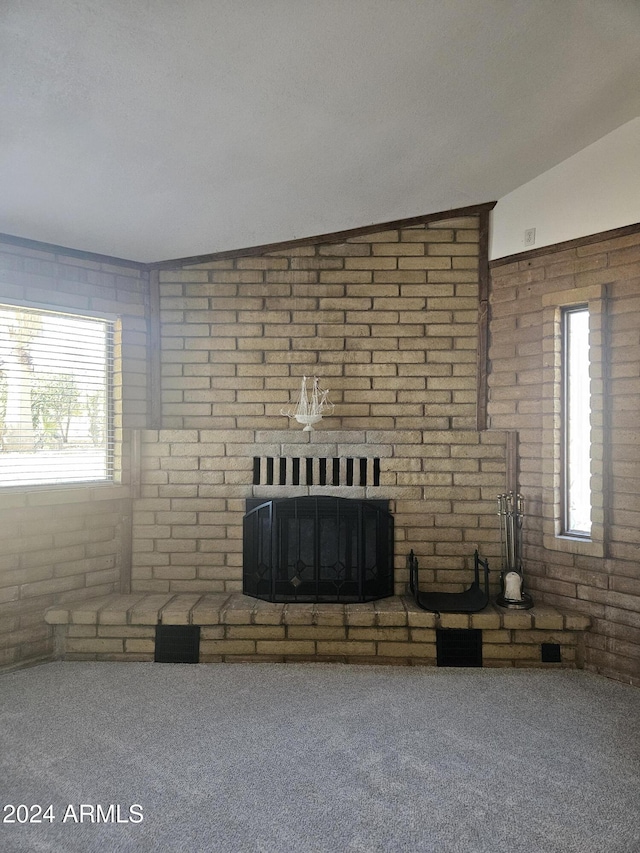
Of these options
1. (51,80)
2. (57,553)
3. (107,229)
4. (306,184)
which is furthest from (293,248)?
(57,553)

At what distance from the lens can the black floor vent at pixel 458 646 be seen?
315 cm

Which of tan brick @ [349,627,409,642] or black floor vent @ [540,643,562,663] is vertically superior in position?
tan brick @ [349,627,409,642]

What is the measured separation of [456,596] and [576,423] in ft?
4.06

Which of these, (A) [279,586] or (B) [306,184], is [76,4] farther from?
(A) [279,586]

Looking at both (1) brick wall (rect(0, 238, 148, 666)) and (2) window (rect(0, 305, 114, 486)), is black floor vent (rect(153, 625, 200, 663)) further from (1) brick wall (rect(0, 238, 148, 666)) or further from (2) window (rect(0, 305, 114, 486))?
(2) window (rect(0, 305, 114, 486))

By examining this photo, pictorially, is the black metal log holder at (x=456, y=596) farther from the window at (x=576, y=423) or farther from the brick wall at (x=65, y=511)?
the brick wall at (x=65, y=511)

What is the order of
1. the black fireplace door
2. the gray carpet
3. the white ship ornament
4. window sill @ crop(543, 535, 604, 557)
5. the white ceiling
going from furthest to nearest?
the white ship ornament, the black fireplace door, window sill @ crop(543, 535, 604, 557), the white ceiling, the gray carpet

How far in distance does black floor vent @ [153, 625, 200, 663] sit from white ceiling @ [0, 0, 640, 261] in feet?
7.54

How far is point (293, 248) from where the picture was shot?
378cm

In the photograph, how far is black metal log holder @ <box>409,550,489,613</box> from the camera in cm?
322

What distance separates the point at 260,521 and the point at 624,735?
214 centimetres

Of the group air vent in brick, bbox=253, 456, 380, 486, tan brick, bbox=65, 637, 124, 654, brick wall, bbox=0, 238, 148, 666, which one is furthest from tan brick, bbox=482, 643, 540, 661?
brick wall, bbox=0, 238, 148, 666

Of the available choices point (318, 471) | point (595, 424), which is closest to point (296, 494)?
point (318, 471)

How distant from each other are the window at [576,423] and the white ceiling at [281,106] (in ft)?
3.11
